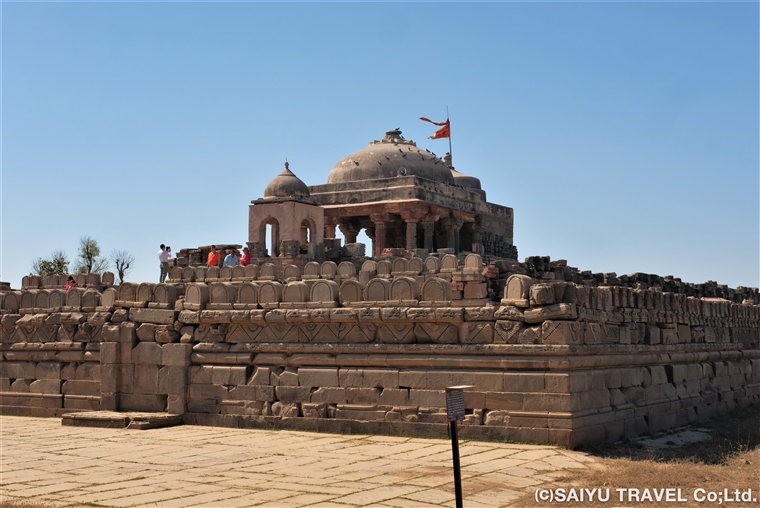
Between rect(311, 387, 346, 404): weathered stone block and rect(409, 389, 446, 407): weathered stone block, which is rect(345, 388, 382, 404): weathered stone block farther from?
rect(409, 389, 446, 407): weathered stone block

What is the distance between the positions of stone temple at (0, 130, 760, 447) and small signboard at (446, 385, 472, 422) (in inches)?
147

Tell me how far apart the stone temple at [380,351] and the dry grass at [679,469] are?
673 millimetres

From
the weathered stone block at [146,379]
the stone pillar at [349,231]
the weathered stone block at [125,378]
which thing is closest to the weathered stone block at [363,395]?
the weathered stone block at [146,379]

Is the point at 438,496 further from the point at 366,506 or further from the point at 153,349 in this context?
the point at 153,349

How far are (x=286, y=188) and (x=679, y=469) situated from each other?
18.7m

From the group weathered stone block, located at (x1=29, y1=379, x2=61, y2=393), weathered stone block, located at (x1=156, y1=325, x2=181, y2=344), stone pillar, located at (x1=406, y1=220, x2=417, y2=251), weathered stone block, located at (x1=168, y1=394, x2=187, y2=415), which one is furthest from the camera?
stone pillar, located at (x1=406, y1=220, x2=417, y2=251)

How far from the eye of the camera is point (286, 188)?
88.1 feet

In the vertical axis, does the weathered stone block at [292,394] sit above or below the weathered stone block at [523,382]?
below

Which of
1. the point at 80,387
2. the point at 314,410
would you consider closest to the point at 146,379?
the point at 80,387

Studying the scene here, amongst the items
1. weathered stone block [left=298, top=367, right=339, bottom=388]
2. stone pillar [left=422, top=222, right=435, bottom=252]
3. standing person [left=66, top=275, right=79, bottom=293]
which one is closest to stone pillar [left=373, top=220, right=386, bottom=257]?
stone pillar [left=422, top=222, right=435, bottom=252]

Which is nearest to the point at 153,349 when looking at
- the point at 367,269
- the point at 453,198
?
the point at 367,269

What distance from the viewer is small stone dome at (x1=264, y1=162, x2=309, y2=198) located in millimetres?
26734

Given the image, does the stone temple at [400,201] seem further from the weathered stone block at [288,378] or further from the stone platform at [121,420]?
the weathered stone block at [288,378]

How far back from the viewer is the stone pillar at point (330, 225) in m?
30.9
